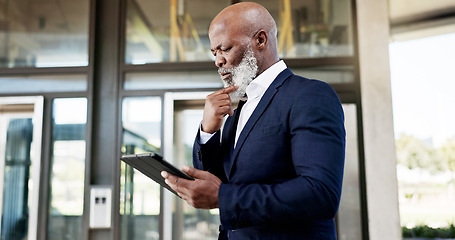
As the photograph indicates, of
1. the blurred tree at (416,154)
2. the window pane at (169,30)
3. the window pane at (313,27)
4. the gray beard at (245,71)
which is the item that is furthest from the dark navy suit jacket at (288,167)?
the blurred tree at (416,154)

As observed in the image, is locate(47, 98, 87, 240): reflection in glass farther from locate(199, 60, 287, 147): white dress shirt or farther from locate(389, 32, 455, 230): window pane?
locate(199, 60, 287, 147): white dress shirt

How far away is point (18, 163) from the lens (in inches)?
183

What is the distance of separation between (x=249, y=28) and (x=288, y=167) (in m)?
0.46

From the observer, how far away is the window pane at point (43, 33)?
15.7 ft

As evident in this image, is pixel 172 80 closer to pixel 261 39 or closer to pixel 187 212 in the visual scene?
pixel 187 212

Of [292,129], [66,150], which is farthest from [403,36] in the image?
[292,129]

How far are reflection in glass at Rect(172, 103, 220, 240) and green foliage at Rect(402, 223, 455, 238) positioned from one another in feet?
6.73

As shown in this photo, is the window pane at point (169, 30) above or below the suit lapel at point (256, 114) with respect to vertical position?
above

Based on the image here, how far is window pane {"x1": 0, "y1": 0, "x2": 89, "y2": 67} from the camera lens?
15.7ft

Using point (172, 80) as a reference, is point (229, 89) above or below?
below

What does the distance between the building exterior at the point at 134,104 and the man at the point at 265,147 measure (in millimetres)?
3108

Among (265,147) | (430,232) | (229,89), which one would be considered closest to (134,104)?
(229,89)

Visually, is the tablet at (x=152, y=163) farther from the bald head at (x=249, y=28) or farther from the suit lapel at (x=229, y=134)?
the bald head at (x=249, y=28)

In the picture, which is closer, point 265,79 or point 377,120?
point 265,79
